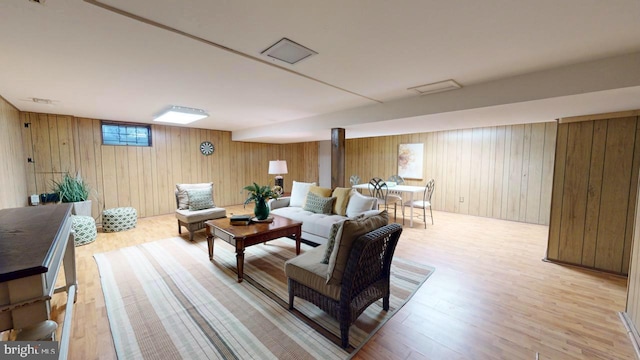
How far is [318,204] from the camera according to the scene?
392cm

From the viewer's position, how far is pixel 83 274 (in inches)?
108

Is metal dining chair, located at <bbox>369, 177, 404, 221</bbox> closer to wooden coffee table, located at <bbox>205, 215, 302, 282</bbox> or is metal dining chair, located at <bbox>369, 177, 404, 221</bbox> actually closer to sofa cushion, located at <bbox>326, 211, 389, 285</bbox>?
wooden coffee table, located at <bbox>205, 215, 302, 282</bbox>

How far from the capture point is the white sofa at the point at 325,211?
3502 mm

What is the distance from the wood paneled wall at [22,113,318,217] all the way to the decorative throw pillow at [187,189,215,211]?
6.91 ft

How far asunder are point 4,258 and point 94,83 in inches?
94.3

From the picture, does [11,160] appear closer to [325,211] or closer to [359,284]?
[325,211]

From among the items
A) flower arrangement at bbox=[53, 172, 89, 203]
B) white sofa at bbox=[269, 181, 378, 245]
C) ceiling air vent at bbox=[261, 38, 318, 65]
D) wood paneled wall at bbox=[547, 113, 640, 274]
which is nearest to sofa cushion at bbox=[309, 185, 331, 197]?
white sofa at bbox=[269, 181, 378, 245]

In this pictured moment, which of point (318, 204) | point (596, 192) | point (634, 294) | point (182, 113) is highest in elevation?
point (182, 113)

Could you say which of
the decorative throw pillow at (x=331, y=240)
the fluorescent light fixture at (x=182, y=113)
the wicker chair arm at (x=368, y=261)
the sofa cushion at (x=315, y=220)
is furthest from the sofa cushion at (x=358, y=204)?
the fluorescent light fixture at (x=182, y=113)

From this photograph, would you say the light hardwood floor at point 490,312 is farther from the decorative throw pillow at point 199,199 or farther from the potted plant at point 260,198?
the potted plant at point 260,198

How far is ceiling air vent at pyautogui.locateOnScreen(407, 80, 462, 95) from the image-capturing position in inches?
99.4

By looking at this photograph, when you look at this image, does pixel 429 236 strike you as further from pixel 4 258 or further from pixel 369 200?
pixel 4 258

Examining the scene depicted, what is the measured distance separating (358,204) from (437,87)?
1.82m

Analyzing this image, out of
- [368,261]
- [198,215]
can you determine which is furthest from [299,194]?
[368,261]
